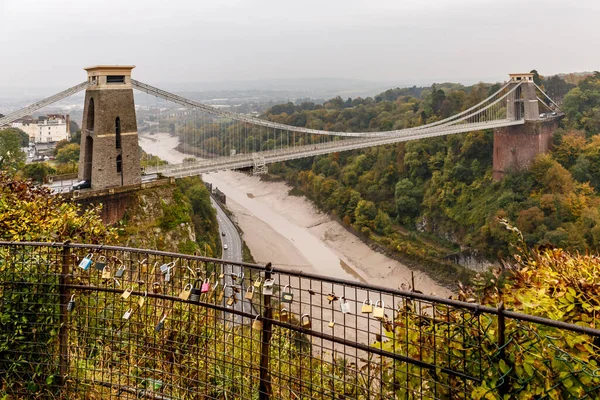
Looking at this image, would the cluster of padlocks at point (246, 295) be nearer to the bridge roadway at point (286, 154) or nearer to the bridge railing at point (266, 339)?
the bridge railing at point (266, 339)

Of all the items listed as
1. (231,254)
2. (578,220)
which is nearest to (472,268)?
(578,220)

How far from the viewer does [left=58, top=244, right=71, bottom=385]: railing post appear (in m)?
2.29

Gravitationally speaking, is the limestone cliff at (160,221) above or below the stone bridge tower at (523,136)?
below

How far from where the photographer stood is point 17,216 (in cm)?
322

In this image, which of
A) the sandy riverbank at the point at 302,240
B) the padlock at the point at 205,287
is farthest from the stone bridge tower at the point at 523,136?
the padlock at the point at 205,287

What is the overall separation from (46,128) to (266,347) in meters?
31.3

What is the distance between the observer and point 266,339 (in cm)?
191

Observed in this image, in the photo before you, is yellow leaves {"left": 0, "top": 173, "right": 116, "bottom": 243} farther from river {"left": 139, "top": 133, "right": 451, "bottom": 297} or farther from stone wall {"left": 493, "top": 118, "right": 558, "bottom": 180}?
stone wall {"left": 493, "top": 118, "right": 558, "bottom": 180}

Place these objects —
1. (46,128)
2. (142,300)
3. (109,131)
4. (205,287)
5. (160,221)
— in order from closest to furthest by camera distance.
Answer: (205,287), (142,300), (109,131), (160,221), (46,128)

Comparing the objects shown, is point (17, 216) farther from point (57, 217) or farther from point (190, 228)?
point (190, 228)

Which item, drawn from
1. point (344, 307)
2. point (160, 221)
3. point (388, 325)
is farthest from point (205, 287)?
point (160, 221)

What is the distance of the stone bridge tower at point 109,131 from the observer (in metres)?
9.89

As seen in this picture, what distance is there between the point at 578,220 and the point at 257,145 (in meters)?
18.3

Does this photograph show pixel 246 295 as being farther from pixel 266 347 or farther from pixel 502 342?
pixel 502 342
